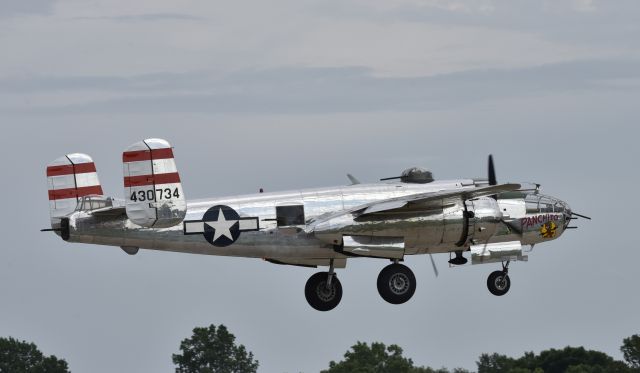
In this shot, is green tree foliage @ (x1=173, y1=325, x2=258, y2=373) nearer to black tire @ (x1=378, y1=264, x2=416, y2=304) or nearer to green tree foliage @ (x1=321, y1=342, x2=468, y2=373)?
green tree foliage @ (x1=321, y1=342, x2=468, y2=373)

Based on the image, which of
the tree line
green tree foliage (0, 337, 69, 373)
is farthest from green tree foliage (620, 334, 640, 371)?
green tree foliage (0, 337, 69, 373)

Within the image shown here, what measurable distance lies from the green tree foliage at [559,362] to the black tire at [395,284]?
158 ft

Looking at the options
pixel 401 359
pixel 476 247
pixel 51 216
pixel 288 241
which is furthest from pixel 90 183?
pixel 401 359

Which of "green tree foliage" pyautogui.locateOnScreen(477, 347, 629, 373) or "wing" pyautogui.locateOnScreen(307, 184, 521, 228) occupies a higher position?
"wing" pyautogui.locateOnScreen(307, 184, 521, 228)

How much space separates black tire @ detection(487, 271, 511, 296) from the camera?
5909cm

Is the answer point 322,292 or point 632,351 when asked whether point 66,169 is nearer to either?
point 322,292

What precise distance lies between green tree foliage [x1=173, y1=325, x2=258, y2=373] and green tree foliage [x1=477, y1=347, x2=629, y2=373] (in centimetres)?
1677

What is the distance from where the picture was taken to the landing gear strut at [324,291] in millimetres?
57062

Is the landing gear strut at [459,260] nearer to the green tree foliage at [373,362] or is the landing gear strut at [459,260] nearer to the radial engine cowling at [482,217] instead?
the radial engine cowling at [482,217]

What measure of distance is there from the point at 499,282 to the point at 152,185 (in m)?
12.9

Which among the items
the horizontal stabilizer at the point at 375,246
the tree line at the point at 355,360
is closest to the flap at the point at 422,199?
the horizontal stabilizer at the point at 375,246

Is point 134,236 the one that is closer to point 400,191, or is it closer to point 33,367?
point 400,191

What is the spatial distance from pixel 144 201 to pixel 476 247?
11078mm

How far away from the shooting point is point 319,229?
54.8 m
